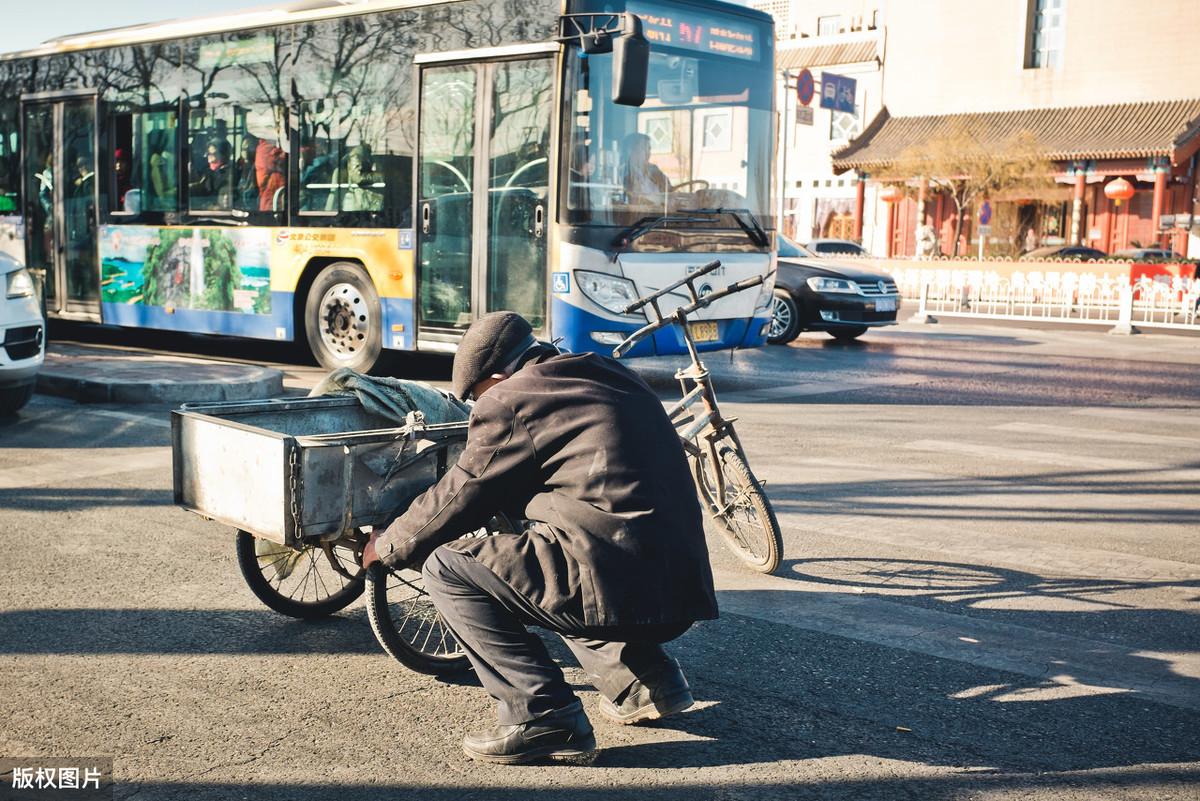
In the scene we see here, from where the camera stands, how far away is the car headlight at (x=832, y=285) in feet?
56.8

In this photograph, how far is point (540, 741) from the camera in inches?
143

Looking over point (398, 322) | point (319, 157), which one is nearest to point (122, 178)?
point (319, 157)

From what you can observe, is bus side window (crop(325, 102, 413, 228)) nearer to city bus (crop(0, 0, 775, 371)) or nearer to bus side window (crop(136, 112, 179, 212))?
city bus (crop(0, 0, 775, 371))

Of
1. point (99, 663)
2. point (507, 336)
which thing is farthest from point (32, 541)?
point (507, 336)

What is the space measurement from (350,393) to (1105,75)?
140ft

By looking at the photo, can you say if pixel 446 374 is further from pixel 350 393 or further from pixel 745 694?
pixel 745 694

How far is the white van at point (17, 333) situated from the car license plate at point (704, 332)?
17.4ft

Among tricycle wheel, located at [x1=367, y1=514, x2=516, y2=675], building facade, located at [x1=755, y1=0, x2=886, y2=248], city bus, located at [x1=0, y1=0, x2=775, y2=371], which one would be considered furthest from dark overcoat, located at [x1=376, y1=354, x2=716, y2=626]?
building facade, located at [x1=755, y1=0, x2=886, y2=248]

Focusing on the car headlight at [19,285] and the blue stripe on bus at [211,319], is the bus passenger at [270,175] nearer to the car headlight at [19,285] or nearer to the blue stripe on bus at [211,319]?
the blue stripe on bus at [211,319]

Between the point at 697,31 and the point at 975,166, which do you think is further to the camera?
the point at 975,166

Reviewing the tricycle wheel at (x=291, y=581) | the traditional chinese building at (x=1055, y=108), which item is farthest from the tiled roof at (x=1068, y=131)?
the tricycle wheel at (x=291, y=581)

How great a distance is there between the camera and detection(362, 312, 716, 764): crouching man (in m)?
3.49

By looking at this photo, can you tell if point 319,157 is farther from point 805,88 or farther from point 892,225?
point 892,225

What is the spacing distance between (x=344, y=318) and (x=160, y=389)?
2413mm
